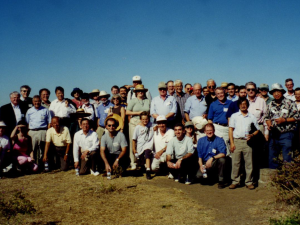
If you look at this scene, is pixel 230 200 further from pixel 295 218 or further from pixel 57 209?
pixel 57 209

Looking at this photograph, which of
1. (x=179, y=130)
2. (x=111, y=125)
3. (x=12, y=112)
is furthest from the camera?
(x=12, y=112)

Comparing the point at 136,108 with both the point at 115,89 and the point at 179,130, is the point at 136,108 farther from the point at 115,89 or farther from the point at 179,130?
the point at 115,89

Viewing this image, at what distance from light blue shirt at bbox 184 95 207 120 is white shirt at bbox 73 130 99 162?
2.65 m

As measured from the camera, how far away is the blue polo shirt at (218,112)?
7.43 m

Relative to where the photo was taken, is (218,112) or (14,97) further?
(14,97)

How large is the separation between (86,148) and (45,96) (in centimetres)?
232

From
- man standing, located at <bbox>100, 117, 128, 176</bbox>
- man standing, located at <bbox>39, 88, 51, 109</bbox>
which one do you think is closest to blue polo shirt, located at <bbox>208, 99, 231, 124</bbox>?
man standing, located at <bbox>100, 117, 128, 176</bbox>

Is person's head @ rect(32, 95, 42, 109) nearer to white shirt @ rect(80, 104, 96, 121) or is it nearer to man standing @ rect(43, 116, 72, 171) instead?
man standing @ rect(43, 116, 72, 171)

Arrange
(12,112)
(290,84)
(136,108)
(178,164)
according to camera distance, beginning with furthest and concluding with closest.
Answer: (290,84), (12,112), (136,108), (178,164)

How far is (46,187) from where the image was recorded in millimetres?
7039

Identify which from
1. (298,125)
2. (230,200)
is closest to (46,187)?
(230,200)

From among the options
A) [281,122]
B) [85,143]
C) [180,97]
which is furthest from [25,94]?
[281,122]

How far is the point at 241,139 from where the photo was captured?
21.9 feet

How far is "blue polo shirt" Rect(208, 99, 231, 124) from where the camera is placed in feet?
24.4
